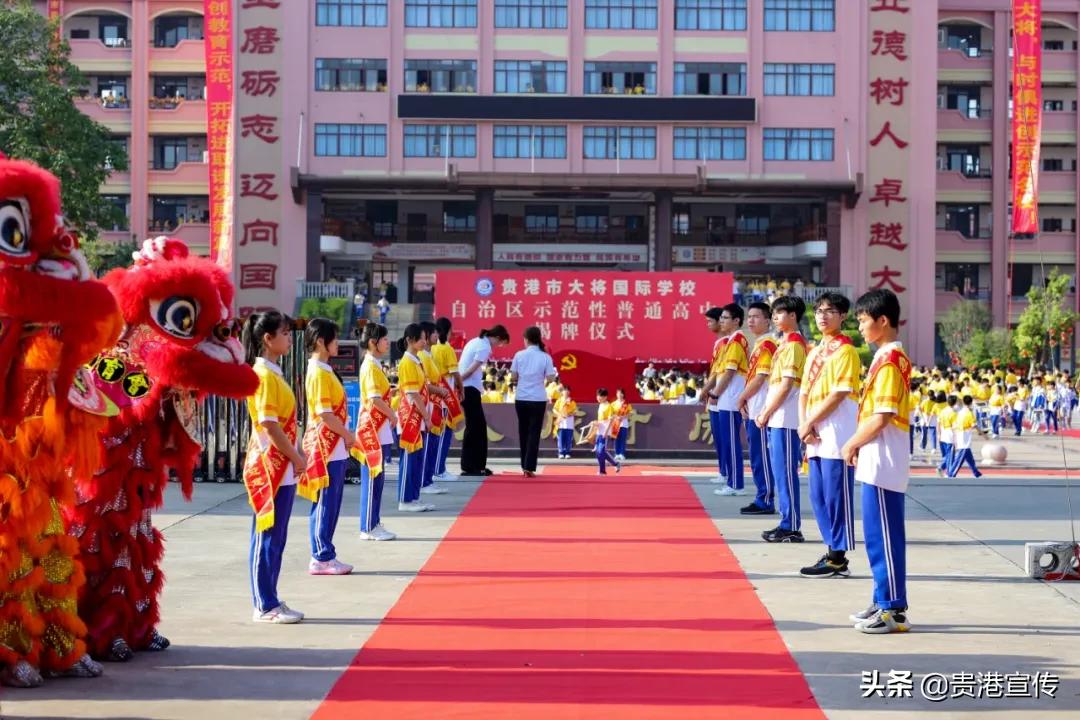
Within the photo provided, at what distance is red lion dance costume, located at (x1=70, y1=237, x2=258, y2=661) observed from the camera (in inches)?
268

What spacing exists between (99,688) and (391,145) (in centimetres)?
4565

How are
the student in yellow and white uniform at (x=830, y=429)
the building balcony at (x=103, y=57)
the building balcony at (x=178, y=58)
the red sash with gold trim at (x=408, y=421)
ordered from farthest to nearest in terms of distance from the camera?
the building balcony at (x=103, y=57) → the building balcony at (x=178, y=58) → the red sash with gold trim at (x=408, y=421) → the student in yellow and white uniform at (x=830, y=429)

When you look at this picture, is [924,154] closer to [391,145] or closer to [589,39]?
[589,39]

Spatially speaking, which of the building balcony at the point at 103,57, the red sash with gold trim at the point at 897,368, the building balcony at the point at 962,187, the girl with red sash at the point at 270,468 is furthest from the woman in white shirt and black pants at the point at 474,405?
the building balcony at the point at 962,187

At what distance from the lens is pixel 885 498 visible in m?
7.67

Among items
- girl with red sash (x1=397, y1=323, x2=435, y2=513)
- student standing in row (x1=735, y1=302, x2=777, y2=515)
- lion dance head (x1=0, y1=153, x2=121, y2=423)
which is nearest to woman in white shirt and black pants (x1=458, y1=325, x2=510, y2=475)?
girl with red sash (x1=397, y1=323, x2=435, y2=513)

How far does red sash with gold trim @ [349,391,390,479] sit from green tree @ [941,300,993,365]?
143 feet

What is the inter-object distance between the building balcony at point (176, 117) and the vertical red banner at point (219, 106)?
26.8 ft

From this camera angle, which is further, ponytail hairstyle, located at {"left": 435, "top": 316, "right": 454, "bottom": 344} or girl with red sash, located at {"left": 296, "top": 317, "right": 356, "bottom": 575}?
ponytail hairstyle, located at {"left": 435, "top": 316, "right": 454, "bottom": 344}

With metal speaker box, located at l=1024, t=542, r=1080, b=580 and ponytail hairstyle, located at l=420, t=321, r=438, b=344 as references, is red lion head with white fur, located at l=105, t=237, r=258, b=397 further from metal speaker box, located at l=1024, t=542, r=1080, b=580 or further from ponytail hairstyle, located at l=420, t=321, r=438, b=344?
ponytail hairstyle, located at l=420, t=321, r=438, b=344

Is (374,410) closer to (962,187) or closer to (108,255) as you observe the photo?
(108,255)

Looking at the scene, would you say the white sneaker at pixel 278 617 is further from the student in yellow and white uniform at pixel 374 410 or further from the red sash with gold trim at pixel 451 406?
the red sash with gold trim at pixel 451 406

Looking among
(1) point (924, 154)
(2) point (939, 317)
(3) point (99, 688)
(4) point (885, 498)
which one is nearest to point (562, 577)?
(4) point (885, 498)

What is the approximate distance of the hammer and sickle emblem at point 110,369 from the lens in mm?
6977
